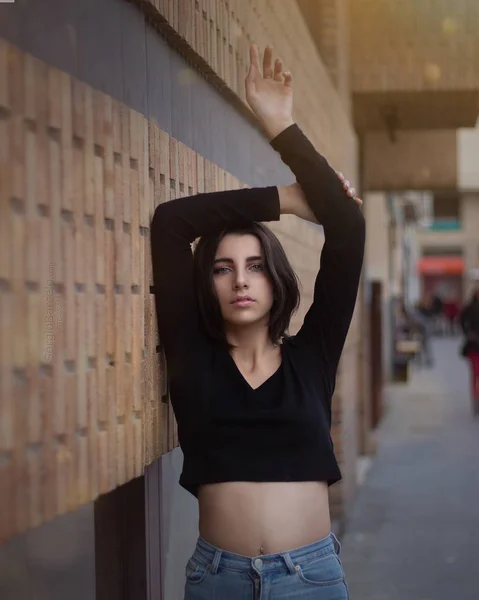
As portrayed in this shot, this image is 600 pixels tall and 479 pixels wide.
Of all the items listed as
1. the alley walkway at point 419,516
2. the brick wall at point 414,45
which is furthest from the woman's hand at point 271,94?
the brick wall at point 414,45

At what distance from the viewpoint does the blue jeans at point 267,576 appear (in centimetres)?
224

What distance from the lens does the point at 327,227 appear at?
98.3 inches

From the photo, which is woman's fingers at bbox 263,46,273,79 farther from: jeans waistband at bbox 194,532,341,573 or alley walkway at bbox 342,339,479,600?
alley walkway at bbox 342,339,479,600

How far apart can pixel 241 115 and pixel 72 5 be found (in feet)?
6.15

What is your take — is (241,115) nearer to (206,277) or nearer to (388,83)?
(206,277)

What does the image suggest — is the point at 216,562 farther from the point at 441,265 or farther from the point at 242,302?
the point at 441,265

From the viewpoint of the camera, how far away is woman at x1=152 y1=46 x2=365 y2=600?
7.56ft

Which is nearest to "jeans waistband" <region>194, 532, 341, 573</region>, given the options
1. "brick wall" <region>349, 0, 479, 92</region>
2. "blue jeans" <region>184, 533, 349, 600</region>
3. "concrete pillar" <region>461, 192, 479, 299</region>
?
"blue jeans" <region>184, 533, 349, 600</region>

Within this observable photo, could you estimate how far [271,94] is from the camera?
2523 millimetres

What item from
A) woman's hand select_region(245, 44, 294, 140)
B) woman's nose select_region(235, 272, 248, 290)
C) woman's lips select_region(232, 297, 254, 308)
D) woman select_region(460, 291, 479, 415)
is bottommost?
woman select_region(460, 291, 479, 415)

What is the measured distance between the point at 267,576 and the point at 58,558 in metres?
0.85

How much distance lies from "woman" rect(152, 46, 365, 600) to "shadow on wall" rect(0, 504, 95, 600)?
0.53 m

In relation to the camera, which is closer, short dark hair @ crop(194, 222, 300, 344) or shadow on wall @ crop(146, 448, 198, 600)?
short dark hair @ crop(194, 222, 300, 344)

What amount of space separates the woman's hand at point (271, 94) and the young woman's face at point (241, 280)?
12.6 inches
